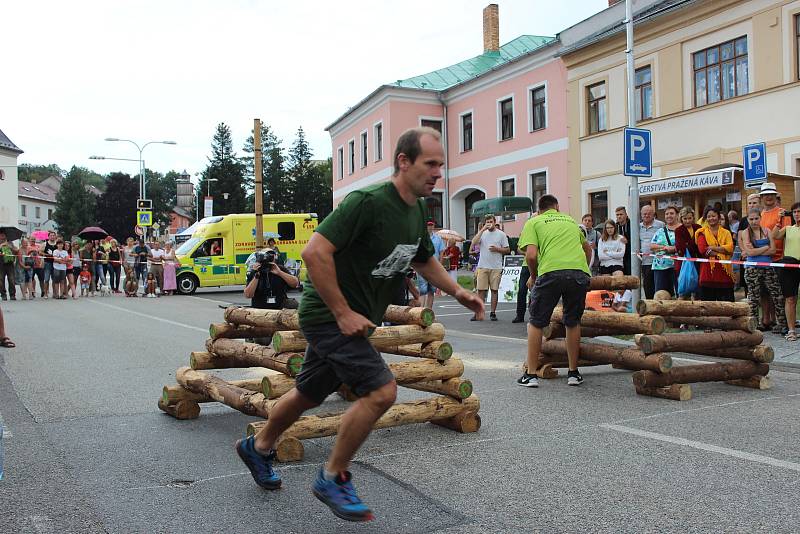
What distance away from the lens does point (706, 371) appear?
7.01 metres

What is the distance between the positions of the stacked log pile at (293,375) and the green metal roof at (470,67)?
1341 inches

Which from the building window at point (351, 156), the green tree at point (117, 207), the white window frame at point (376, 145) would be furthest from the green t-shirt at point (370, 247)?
the green tree at point (117, 207)

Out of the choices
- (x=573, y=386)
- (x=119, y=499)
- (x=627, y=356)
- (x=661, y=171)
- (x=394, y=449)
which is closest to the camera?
(x=119, y=499)

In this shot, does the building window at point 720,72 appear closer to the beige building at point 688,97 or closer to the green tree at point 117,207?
the beige building at point 688,97

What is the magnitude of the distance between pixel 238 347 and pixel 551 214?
3.48 m

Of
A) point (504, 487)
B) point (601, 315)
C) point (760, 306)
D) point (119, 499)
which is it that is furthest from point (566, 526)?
point (760, 306)

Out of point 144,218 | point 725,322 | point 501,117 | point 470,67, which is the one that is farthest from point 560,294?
point 470,67

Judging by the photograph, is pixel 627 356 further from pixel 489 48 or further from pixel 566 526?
pixel 489 48

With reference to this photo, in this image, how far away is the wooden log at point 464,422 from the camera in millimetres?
5523

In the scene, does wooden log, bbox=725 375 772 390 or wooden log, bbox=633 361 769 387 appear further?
wooden log, bbox=725 375 772 390

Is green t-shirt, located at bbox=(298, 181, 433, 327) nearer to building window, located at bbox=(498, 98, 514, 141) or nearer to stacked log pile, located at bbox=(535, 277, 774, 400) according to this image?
stacked log pile, located at bbox=(535, 277, 774, 400)

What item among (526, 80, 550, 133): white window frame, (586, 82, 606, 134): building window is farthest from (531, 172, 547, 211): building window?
(586, 82, 606, 134): building window

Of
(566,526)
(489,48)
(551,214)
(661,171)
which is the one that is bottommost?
(566,526)

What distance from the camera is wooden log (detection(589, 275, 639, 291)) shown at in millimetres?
7921
